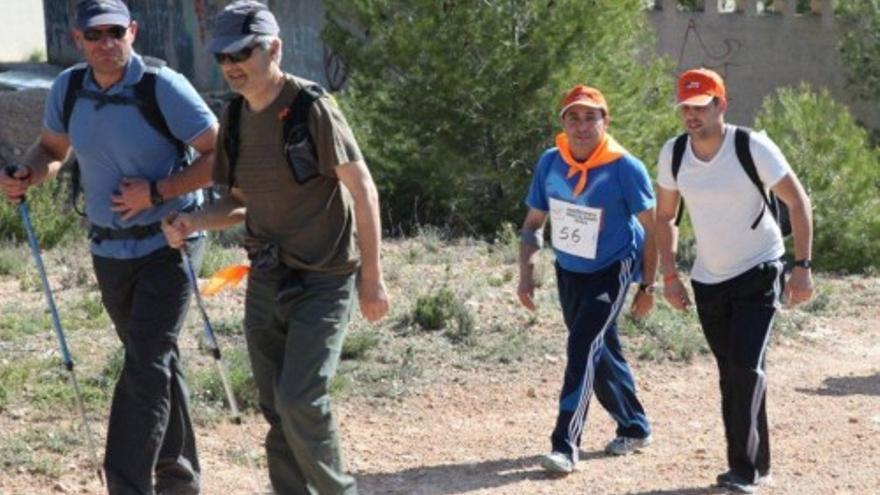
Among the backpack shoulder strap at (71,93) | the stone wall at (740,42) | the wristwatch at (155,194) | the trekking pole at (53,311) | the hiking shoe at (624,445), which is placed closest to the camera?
the wristwatch at (155,194)

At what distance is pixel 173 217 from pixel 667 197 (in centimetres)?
214

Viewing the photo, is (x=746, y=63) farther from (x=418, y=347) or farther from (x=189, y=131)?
(x=189, y=131)

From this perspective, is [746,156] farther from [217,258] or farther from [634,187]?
[217,258]

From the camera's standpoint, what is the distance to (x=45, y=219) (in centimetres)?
1178

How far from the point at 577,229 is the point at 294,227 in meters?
1.74

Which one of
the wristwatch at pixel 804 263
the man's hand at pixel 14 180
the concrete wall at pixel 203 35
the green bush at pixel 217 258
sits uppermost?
the man's hand at pixel 14 180

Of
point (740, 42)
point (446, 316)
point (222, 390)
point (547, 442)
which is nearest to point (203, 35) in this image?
point (740, 42)

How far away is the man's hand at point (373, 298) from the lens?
19.2ft

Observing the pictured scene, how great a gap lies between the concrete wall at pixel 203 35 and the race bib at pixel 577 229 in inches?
426

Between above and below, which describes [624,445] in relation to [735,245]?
below

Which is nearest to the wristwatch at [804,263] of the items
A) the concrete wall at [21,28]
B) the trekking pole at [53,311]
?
the trekking pole at [53,311]

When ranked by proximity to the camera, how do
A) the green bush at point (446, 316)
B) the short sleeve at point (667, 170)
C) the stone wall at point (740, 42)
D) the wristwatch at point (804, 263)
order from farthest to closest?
the stone wall at point (740, 42)
the green bush at point (446, 316)
the short sleeve at point (667, 170)
the wristwatch at point (804, 263)

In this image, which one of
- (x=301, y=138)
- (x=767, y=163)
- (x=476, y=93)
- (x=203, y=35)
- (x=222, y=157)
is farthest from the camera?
(x=203, y=35)

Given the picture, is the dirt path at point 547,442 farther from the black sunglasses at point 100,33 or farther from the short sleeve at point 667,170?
the black sunglasses at point 100,33
